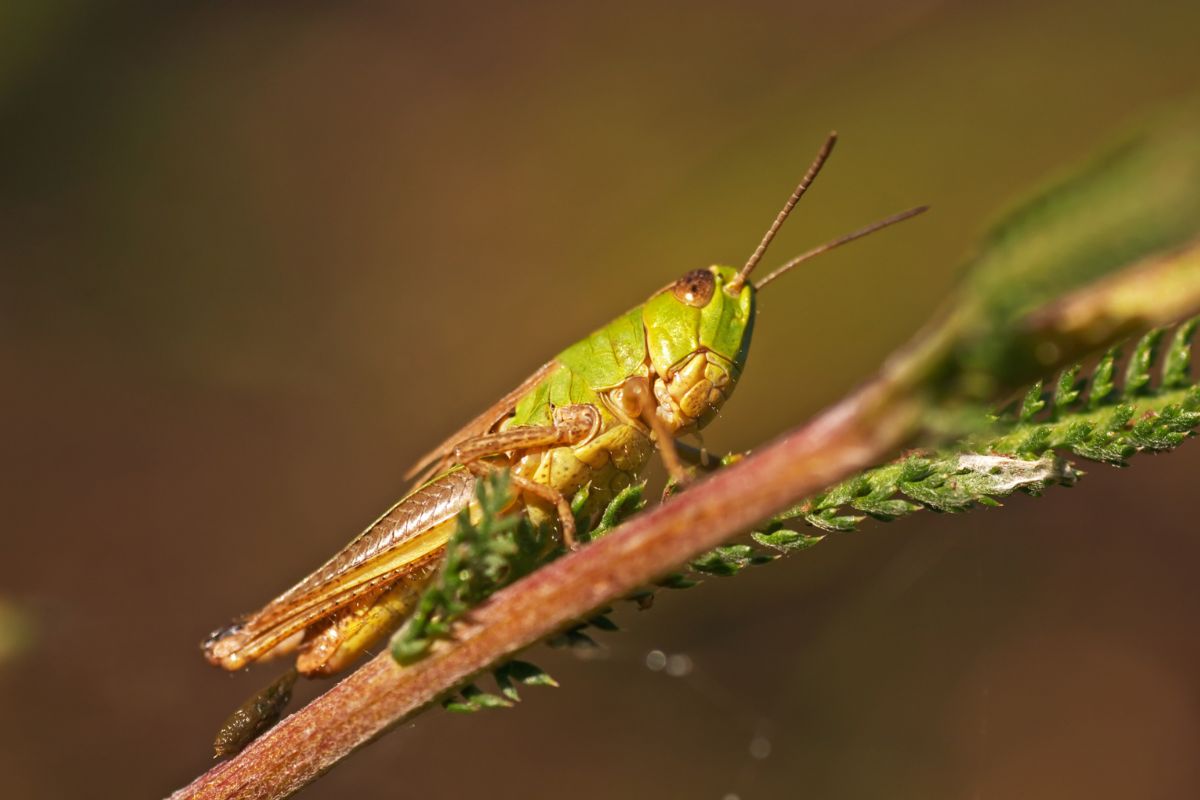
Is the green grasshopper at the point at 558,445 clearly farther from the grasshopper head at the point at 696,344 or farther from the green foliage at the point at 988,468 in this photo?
the green foliage at the point at 988,468

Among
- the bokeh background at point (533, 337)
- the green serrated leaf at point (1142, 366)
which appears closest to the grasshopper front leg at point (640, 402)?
the green serrated leaf at point (1142, 366)

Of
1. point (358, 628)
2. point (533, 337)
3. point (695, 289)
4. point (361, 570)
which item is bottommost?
point (533, 337)

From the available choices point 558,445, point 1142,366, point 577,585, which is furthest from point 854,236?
point 577,585

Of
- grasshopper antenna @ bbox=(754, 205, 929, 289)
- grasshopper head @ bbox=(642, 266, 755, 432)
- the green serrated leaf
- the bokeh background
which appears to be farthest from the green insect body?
the bokeh background

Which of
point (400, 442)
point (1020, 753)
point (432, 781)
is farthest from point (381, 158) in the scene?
point (1020, 753)

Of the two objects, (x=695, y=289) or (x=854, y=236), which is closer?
(x=854, y=236)

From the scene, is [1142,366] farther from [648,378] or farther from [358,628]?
[358,628]

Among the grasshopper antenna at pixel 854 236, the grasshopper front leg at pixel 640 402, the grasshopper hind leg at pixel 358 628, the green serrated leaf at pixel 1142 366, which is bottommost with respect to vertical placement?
the green serrated leaf at pixel 1142 366
